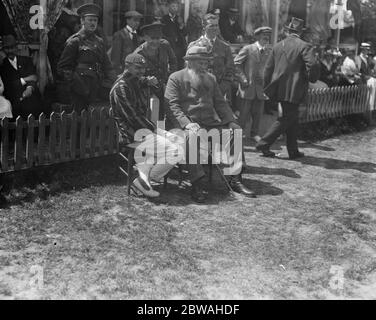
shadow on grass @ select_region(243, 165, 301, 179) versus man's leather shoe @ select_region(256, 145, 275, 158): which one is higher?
man's leather shoe @ select_region(256, 145, 275, 158)

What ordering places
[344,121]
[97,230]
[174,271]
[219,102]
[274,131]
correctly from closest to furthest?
[174,271], [97,230], [219,102], [274,131], [344,121]

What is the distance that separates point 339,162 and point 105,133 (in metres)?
3.88

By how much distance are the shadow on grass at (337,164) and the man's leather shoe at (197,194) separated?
2741 mm

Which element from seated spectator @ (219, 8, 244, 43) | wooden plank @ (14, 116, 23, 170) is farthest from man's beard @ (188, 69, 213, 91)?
seated spectator @ (219, 8, 244, 43)

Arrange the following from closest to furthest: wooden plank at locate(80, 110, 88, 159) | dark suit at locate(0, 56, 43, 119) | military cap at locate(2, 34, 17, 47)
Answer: wooden plank at locate(80, 110, 88, 159)
dark suit at locate(0, 56, 43, 119)
military cap at locate(2, 34, 17, 47)

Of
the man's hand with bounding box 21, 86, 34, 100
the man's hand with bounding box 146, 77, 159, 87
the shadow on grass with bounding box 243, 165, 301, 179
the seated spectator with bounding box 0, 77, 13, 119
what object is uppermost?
the man's hand with bounding box 146, 77, 159, 87

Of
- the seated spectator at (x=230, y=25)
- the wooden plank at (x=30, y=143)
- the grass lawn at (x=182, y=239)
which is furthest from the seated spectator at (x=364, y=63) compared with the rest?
the wooden plank at (x=30, y=143)

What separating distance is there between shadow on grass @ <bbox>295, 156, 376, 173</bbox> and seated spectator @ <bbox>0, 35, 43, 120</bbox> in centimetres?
412

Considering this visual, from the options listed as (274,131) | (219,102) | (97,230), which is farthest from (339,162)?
(97,230)

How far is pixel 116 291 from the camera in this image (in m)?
4.15

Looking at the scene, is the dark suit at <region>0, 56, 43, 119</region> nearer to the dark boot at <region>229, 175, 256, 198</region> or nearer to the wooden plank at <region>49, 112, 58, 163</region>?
the wooden plank at <region>49, 112, 58, 163</region>

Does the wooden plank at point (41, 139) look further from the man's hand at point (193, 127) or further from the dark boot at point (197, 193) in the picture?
the dark boot at point (197, 193)

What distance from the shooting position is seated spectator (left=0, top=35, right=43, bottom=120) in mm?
7336

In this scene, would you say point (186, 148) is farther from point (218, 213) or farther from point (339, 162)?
point (339, 162)
